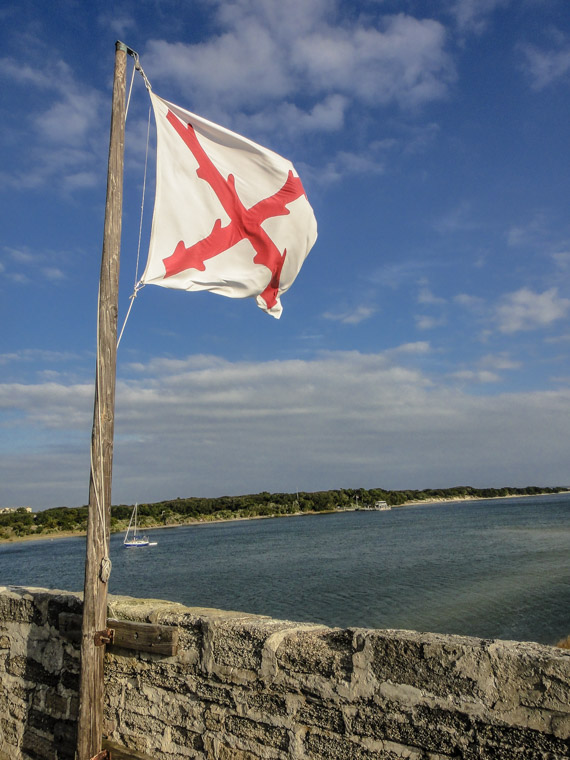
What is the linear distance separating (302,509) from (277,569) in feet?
357

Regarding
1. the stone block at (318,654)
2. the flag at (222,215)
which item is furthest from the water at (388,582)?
the stone block at (318,654)

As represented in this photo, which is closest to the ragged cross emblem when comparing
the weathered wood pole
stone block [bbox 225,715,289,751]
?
the weathered wood pole

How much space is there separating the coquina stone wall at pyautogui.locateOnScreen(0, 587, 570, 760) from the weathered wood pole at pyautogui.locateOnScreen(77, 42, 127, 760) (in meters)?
0.30

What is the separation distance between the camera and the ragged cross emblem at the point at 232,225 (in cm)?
412

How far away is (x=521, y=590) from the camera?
65.2 ft

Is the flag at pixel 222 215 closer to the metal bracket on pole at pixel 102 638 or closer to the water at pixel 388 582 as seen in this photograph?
the metal bracket on pole at pixel 102 638

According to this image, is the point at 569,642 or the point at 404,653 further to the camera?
the point at 569,642

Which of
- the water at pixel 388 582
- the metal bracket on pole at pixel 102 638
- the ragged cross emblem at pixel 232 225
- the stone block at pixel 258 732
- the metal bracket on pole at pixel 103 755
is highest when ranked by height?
the ragged cross emblem at pixel 232 225

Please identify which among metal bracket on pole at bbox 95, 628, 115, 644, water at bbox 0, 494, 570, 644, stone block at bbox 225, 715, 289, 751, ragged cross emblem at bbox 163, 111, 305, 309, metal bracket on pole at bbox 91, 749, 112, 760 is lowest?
water at bbox 0, 494, 570, 644

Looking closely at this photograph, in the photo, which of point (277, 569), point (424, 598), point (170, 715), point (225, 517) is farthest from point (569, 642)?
point (225, 517)

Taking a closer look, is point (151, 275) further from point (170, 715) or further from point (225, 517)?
point (225, 517)

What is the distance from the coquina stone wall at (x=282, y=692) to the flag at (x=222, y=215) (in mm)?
2448

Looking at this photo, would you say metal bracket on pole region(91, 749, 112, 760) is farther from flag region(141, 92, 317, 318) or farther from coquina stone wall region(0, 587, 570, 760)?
flag region(141, 92, 317, 318)

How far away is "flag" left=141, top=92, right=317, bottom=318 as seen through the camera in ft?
13.2
